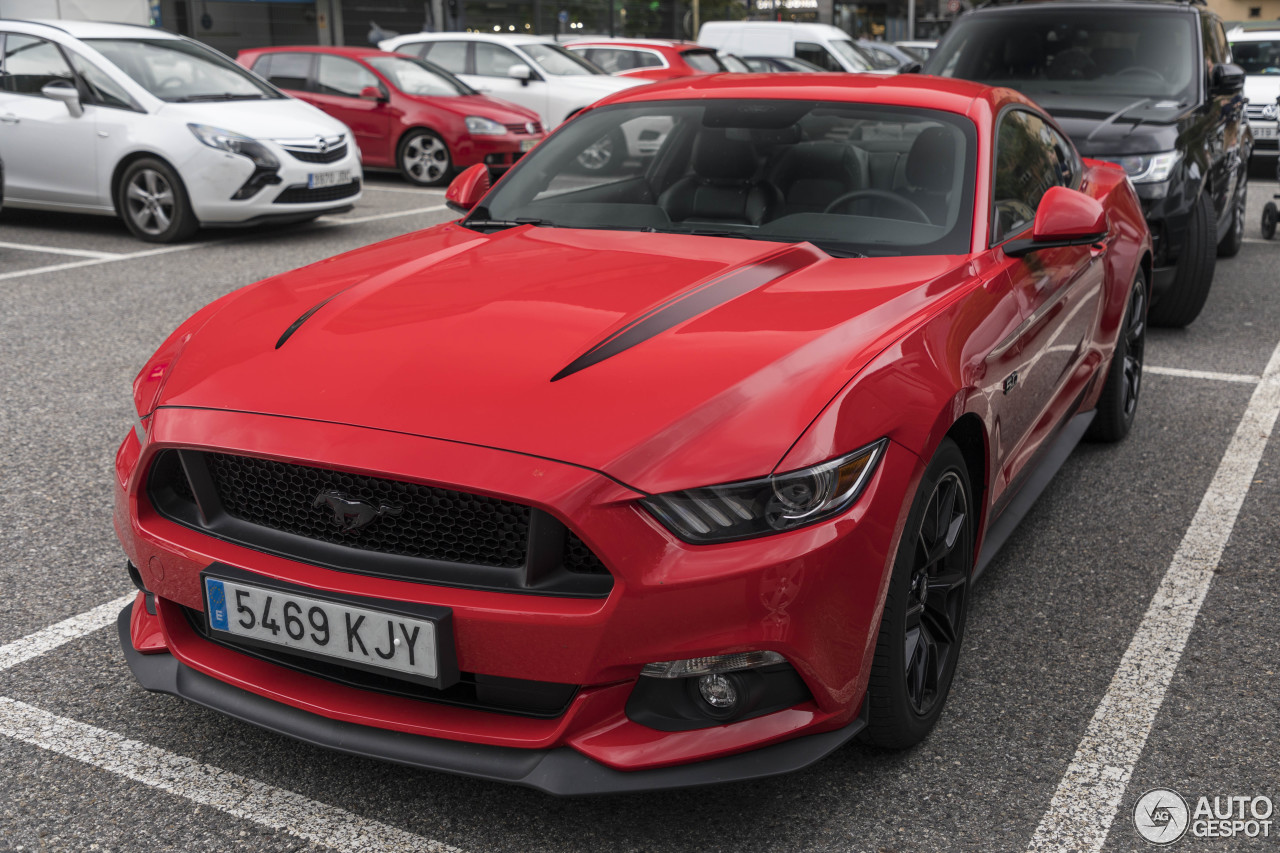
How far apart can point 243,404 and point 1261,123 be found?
45.9ft

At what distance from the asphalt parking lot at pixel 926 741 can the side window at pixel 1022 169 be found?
3.41ft

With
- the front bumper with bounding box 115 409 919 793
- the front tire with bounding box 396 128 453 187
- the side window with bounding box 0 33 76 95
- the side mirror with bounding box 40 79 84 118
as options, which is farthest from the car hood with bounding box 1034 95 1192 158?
the front tire with bounding box 396 128 453 187

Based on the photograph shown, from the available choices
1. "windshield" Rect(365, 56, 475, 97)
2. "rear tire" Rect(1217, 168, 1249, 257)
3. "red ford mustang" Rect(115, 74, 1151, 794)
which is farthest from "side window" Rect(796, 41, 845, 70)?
"red ford mustang" Rect(115, 74, 1151, 794)

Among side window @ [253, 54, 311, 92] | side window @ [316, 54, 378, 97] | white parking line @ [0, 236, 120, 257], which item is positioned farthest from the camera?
side window @ [253, 54, 311, 92]

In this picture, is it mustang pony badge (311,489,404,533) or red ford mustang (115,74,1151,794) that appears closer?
red ford mustang (115,74,1151,794)

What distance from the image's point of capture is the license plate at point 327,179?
940 centimetres

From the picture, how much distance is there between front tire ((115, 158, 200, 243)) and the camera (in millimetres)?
9039

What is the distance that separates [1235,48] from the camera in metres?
14.6

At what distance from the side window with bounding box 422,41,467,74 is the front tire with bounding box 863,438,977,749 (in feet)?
44.3

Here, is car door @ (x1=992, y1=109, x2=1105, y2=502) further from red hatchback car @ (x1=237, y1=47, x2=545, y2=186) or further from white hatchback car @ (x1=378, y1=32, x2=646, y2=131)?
white hatchback car @ (x1=378, y1=32, x2=646, y2=131)

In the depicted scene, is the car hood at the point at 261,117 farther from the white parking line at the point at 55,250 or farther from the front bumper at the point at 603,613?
the front bumper at the point at 603,613

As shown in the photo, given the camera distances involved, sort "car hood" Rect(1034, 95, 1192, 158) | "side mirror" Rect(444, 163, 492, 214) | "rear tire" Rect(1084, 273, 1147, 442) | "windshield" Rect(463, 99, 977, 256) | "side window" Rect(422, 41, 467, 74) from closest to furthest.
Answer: "windshield" Rect(463, 99, 977, 256) < "side mirror" Rect(444, 163, 492, 214) < "rear tire" Rect(1084, 273, 1147, 442) < "car hood" Rect(1034, 95, 1192, 158) < "side window" Rect(422, 41, 467, 74)

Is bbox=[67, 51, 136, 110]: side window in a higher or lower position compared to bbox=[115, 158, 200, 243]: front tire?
higher
